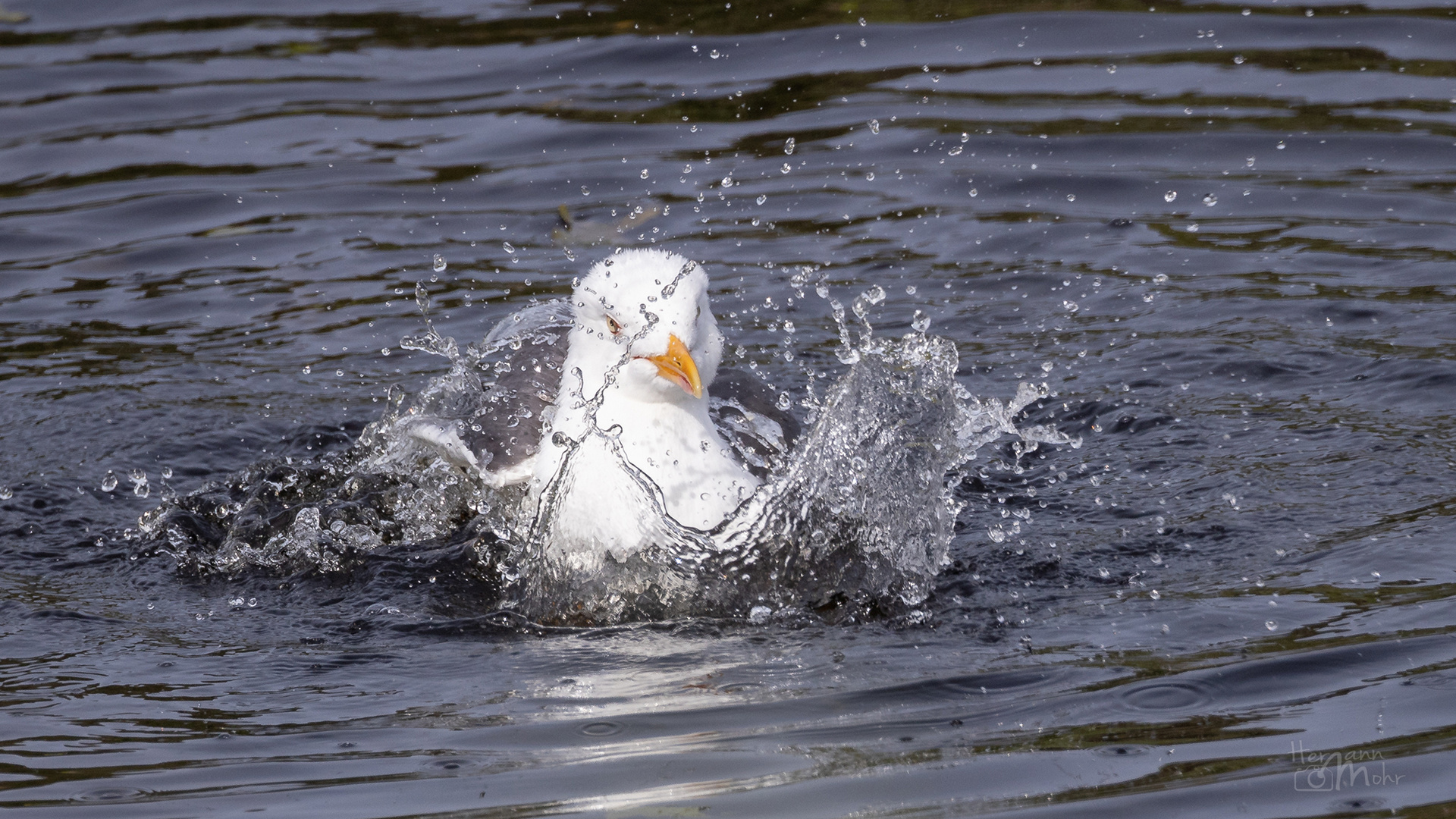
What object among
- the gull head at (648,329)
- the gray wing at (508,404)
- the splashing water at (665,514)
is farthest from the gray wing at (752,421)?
the gray wing at (508,404)

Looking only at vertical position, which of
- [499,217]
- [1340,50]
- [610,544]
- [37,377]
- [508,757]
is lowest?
[508,757]

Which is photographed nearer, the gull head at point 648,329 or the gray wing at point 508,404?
the gull head at point 648,329

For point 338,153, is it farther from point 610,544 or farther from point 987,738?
point 987,738

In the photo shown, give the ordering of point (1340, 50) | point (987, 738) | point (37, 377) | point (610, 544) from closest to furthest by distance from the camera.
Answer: point (987, 738) < point (610, 544) < point (37, 377) < point (1340, 50)

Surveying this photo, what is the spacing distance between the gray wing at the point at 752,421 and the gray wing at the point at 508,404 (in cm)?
67

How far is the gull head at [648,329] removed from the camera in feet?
16.2

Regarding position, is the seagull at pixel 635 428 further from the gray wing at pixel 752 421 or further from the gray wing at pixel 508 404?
the gray wing at pixel 508 404

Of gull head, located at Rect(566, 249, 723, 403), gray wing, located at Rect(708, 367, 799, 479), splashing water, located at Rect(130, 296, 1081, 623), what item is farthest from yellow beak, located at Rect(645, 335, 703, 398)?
gray wing, located at Rect(708, 367, 799, 479)

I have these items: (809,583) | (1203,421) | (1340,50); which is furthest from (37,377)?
(1340,50)

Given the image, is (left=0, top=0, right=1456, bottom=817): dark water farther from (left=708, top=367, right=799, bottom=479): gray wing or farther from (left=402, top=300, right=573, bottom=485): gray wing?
(left=708, top=367, right=799, bottom=479): gray wing

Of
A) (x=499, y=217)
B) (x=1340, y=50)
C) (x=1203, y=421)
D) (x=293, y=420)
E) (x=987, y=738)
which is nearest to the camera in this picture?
(x=987, y=738)

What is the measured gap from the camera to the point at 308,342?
7.87 m

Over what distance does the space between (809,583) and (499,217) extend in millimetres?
4671

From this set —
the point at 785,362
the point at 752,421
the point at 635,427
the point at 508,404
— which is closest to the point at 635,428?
the point at 635,427
